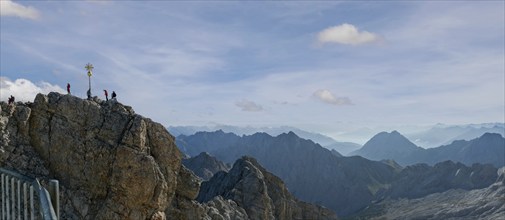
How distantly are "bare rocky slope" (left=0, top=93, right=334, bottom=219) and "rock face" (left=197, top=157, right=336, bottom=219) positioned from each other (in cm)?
7482

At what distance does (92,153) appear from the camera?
263 feet

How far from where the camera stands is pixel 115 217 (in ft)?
262

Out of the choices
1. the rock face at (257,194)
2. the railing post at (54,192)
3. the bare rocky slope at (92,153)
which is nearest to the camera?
the railing post at (54,192)

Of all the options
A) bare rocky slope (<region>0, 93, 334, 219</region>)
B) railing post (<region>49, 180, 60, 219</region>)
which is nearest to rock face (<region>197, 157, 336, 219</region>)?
bare rocky slope (<region>0, 93, 334, 219</region>)

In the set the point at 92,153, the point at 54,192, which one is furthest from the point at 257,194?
the point at 54,192

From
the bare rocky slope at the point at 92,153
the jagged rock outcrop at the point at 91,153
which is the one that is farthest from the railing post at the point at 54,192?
the jagged rock outcrop at the point at 91,153

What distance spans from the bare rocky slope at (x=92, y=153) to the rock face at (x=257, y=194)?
245ft

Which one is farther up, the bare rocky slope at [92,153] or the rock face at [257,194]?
the bare rocky slope at [92,153]

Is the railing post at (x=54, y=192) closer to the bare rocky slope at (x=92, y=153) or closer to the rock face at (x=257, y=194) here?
the bare rocky slope at (x=92, y=153)

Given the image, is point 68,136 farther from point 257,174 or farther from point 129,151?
point 257,174

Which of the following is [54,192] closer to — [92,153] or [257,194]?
[92,153]

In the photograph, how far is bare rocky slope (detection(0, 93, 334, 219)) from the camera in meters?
75.1

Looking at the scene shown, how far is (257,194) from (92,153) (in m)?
89.2

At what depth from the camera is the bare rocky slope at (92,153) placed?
2955 inches
